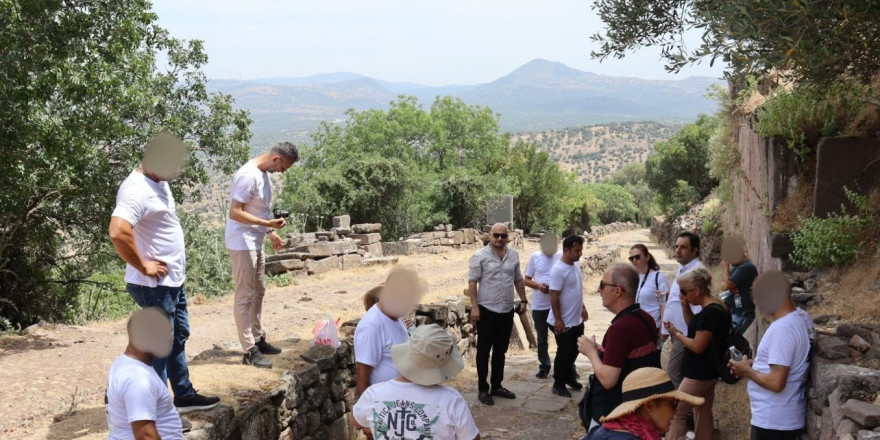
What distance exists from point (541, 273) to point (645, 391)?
19.2 feet

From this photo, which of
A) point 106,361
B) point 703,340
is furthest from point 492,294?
point 106,361

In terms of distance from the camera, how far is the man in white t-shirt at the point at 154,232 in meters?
4.64

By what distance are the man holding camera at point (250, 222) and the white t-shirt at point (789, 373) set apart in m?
3.88

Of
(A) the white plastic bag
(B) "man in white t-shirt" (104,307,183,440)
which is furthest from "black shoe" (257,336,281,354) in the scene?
(B) "man in white t-shirt" (104,307,183,440)

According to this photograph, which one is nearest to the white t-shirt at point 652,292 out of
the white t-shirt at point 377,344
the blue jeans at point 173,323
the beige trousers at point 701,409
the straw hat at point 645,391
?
the beige trousers at point 701,409

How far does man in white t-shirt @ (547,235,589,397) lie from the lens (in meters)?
8.54

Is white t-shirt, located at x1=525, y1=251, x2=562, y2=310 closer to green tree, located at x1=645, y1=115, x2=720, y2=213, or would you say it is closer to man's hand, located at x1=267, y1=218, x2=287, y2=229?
man's hand, located at x1=267, y1=218, x2=287, y2=229

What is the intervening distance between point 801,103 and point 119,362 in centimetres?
820

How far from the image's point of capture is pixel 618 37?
9969 millimetres

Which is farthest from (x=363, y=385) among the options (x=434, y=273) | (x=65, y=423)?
(x=434, y=273)

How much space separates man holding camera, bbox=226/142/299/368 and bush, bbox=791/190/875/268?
5.54 m

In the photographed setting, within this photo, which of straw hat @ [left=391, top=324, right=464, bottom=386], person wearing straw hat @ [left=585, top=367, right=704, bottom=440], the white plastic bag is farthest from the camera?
the white plastic bag

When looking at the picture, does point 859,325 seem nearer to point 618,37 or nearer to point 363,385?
point 363,385

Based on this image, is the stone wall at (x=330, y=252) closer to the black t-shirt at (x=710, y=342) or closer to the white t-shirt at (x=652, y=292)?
the white t-shirt at (x=652, y=292)
